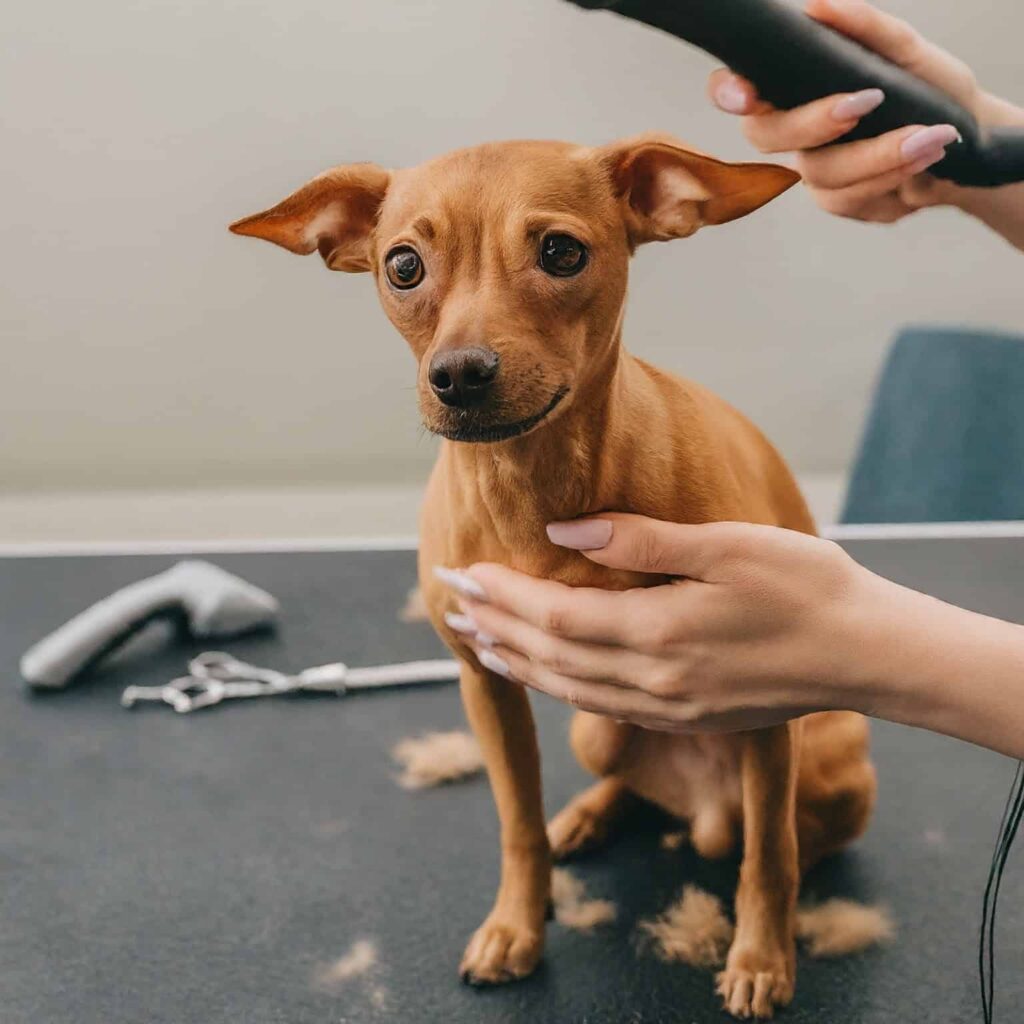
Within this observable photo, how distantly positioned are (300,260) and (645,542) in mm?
1403

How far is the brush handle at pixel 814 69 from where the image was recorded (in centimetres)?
64

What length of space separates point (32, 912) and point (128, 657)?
19.2 inches

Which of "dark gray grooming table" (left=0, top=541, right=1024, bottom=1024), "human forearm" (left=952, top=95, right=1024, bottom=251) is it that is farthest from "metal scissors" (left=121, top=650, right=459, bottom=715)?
"human forearm" (left=952, top=95, right=1024, bottom=251)

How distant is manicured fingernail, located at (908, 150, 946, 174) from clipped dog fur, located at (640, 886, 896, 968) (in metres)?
0.63

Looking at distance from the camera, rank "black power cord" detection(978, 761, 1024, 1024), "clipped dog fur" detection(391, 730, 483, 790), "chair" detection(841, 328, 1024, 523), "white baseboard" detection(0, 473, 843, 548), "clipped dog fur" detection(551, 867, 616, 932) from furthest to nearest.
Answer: "white baseboard" detection(0, 473, 843, 548) → "chair" detection(841, 328, 1024, 523) → "clipped dog fur" detection(391, 730, 483, 790) → "clipped dog fur" detection(551, 867, 616, 932) → "black power cord" detection(978, 761, 1024, 1024)

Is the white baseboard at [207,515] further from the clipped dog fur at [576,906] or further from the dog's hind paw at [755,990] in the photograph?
the dog's hind paw at [755,990]

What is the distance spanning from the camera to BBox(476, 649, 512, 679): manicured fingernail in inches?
33.9

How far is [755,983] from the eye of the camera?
884mm

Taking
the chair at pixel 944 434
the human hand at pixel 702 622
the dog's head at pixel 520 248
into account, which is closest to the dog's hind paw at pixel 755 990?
the human hand at pixel 702 622

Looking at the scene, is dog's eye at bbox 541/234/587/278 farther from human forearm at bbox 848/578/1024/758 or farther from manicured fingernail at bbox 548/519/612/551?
human forearm at bbox 848/578/1024/758

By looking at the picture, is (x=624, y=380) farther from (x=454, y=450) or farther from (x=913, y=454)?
(x=913, y=454)

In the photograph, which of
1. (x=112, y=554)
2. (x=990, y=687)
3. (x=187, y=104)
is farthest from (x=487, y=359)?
(x=187, y=104)

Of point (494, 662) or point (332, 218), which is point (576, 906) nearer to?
point (494, 662)

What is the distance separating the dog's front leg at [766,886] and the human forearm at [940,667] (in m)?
0.16
